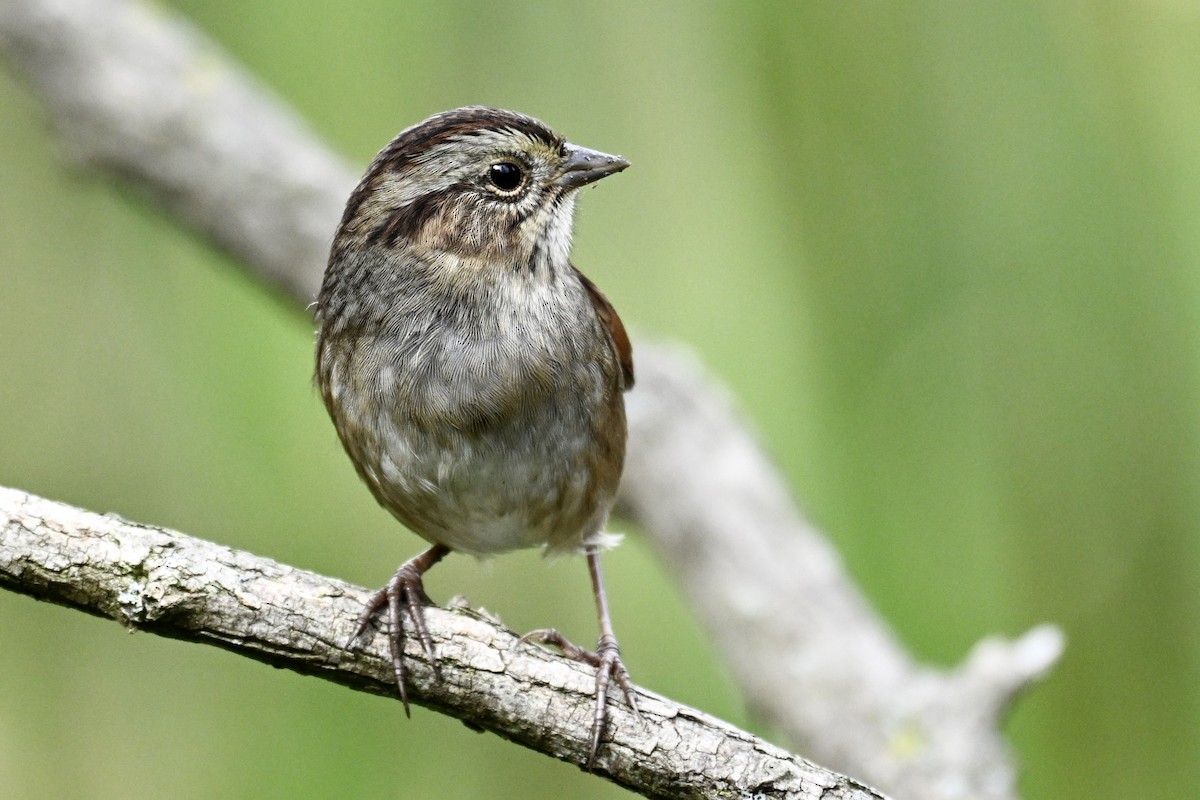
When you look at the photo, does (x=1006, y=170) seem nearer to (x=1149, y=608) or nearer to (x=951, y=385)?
(x=951, y=385)

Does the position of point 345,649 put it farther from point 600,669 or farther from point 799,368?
point 799,368

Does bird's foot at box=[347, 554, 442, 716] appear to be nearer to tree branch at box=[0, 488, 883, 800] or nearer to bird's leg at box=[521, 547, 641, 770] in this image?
tree branch at box=[0, 488, 883, 800]

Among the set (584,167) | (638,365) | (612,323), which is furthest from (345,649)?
(638,365)

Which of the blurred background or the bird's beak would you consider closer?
the bird's beak

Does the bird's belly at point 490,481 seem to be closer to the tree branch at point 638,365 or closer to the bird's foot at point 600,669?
the bird's foot at point 600,669

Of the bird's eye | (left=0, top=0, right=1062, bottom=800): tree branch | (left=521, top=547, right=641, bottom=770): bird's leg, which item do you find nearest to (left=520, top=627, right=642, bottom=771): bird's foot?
(left=521, top=547, right=641, bottom=770): bird's leg

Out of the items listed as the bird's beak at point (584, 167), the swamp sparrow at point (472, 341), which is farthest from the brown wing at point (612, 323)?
the bird's beak at point (584, 167)

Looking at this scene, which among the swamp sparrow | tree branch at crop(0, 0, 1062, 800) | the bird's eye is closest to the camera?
the swamp sparrow
